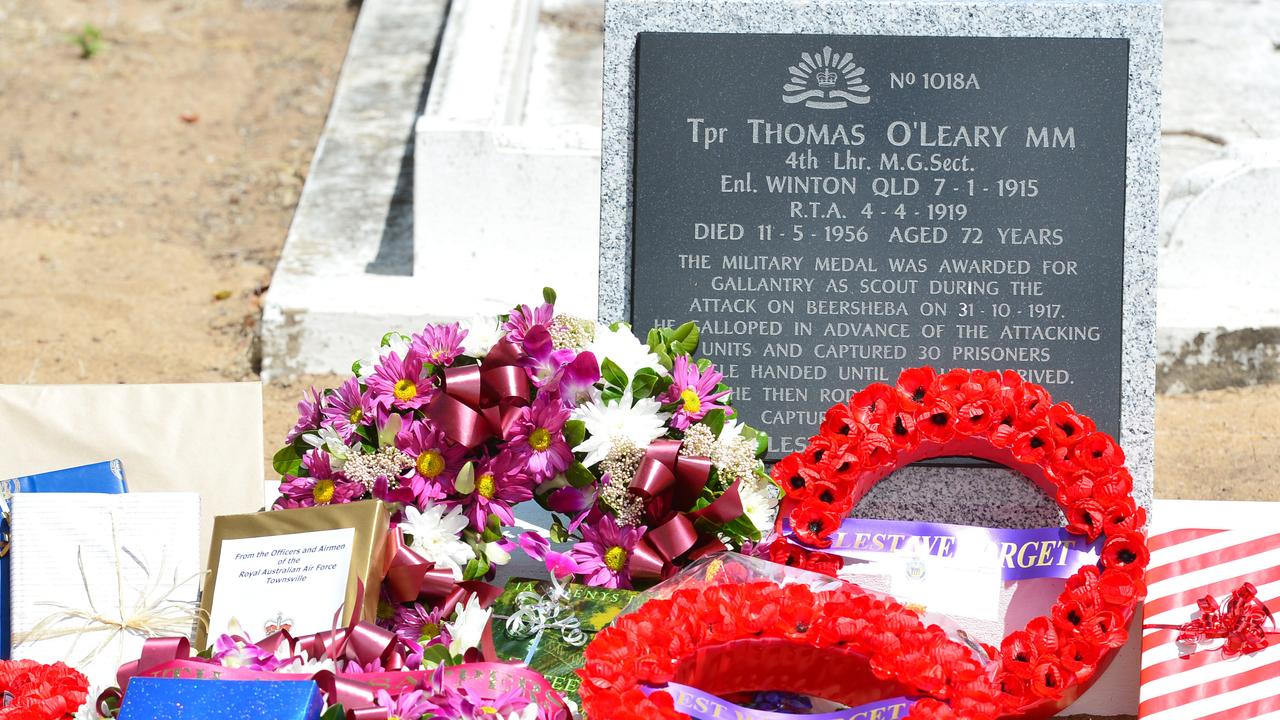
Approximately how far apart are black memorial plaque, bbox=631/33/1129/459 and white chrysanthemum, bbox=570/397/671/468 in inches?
19.7

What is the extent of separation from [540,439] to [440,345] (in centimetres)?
31

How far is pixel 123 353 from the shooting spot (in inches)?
210

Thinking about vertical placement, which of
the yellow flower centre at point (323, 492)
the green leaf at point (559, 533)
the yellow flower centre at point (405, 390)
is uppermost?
the yellow flower centre at point (405, 390)

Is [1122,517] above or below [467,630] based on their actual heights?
above

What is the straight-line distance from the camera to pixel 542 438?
8.63 feet

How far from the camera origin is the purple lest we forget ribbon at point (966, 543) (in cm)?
272

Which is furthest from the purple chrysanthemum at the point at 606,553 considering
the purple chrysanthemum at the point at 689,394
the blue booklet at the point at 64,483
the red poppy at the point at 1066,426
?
the blue booklet at the point at 64,483

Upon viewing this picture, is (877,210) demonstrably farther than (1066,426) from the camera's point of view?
Yes

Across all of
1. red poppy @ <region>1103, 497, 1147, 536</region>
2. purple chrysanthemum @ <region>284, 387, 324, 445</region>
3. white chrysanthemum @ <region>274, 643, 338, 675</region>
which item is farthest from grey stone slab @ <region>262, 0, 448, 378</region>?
red poppy @ <region>1103, 497, 1147, 536</region>

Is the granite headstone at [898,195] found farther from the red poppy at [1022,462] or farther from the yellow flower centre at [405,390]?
the yellow flower centre at [405,390]

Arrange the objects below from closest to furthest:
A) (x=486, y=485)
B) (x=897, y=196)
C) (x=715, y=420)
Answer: (x=486, y=485), (x=715, y=420), (x=897, y=196)

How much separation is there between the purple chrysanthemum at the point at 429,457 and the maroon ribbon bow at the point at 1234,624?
1.54 metres

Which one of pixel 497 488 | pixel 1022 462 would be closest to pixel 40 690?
pixel 497 488

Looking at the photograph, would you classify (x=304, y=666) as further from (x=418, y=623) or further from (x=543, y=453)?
(x=543, y=453)
